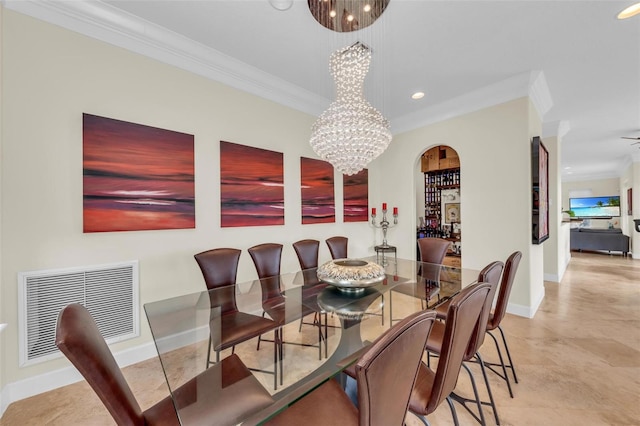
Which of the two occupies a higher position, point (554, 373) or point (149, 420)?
point (149, 420)

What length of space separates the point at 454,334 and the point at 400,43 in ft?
8.39

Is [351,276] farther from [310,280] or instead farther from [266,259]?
[266,259]

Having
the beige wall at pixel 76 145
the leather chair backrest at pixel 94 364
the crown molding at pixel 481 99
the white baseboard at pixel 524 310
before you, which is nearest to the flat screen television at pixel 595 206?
the crown molding at pixel 481 99

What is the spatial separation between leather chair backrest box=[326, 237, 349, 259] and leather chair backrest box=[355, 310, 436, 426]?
2.17m

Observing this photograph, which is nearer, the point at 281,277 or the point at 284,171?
the point at 281,277

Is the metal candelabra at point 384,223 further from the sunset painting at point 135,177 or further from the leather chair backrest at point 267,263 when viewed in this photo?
the sunset painting at point 135,177

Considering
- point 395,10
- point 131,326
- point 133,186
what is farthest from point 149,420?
point 395,10

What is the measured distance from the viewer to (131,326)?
215cm

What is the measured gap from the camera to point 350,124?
2045 mm

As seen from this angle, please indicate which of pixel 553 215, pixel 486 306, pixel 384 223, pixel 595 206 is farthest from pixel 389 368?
pixel 595 206

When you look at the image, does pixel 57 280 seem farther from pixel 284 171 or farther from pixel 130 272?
Result: pixel 284 171

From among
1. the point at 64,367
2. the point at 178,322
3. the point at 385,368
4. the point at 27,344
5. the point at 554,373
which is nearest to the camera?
the point at 385,368

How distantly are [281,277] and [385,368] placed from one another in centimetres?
182

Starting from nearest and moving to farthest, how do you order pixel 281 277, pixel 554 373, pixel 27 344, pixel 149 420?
pixel 149 420
pixel 27 344
pixel 554 373
pixel 281 277
